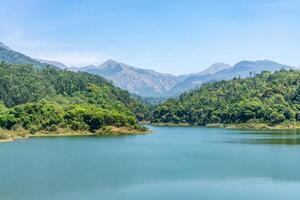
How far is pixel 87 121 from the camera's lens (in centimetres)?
11181

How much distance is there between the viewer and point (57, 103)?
128375mm

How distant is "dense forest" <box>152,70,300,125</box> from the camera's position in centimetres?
14950

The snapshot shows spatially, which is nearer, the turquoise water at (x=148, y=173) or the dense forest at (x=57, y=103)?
the turquoise water at (x=148, y=173)

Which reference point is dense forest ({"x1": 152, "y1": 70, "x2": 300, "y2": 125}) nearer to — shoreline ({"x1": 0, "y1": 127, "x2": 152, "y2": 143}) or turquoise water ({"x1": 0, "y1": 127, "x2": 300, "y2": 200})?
shoreline ({"x1": 0, "y1": 127, "x2": 152, "y2": 143})

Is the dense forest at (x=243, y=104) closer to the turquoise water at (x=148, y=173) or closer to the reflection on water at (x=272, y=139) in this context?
the reflection on water at (x=272, y=139)

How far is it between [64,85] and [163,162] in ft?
363

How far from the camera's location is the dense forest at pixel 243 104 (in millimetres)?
149500

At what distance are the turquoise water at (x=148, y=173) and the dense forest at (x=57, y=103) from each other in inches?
1252

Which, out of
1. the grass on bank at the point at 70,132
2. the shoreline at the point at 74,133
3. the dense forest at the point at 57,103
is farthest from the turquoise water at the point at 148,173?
the dense forest at the point at 57,103

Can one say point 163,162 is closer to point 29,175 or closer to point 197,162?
point 197,162

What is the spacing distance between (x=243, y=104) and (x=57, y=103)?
2295 inches

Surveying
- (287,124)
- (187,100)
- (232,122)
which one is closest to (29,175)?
(287,124)

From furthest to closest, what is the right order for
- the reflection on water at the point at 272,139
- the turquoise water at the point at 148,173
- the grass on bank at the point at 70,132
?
1. the grass on bank at the point at 70,132
2. the reflection on water at the point at 272,139
3. the turquoise water at the point at 148,173

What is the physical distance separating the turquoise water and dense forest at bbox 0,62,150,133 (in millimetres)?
31799
